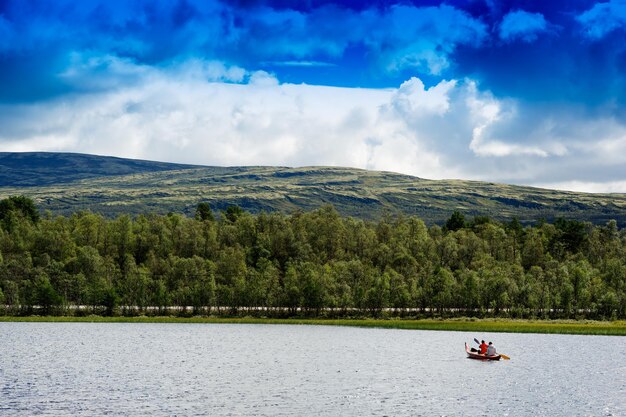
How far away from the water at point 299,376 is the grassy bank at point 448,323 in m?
11.0

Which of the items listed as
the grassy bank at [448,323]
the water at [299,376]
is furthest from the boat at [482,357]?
the grassy bank at [448,323]

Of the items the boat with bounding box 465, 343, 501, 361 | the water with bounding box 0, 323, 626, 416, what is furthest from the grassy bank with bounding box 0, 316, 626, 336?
the boat with bounding box 465, 343, 501, 361

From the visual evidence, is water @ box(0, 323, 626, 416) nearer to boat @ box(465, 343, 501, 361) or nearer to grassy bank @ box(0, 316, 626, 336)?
boat @ box(465, 343, 501, 361)

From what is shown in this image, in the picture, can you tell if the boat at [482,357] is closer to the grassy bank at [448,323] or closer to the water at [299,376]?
the water at [299,376]

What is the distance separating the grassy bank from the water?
434 inches

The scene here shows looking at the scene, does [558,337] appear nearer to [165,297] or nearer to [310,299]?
[310,299]

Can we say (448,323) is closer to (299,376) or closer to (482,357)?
(482,357)

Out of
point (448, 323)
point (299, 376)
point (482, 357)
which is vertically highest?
point (448, 323)

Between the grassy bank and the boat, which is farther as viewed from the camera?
the grassy bank

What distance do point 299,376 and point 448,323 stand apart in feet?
285

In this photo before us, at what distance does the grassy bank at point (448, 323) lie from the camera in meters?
151

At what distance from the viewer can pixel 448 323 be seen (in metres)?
165

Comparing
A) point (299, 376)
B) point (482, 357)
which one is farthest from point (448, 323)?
point (299, 376)

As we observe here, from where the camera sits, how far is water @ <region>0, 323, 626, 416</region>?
209ft
